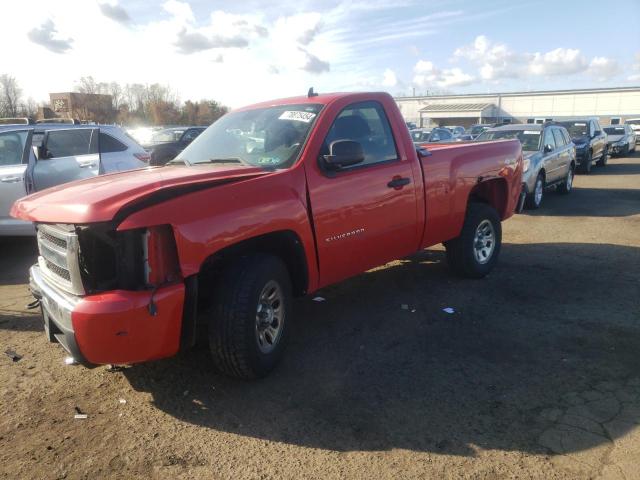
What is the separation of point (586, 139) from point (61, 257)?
17.4 metres

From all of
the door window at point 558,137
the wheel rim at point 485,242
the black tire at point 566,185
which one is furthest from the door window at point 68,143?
the black tire at point 566,185

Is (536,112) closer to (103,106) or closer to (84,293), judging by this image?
(103,106)

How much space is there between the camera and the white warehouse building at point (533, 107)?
6406 centimetres

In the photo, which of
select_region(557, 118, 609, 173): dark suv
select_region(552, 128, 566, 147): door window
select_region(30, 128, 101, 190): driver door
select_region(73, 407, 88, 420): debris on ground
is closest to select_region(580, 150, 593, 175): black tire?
select_region(557, 118, 609, 173): dark suv

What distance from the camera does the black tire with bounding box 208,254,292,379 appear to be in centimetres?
322

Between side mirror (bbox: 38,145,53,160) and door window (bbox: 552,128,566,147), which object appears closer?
side mirror (bbox: 38,145,53,160)

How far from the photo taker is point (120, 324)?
2.78 meters

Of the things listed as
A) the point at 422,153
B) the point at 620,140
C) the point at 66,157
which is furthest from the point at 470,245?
the point at 620,140

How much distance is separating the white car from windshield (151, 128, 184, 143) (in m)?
10.8

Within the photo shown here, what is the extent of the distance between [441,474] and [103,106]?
51881 mm

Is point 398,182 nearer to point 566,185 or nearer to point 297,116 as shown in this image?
point 297,116

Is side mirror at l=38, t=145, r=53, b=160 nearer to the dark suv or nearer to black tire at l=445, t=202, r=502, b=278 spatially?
black tire at l=445, t=202, r=502, b=278

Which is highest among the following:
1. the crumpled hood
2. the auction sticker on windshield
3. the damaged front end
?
the auction sticker on windshield

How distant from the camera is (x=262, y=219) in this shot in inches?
132
